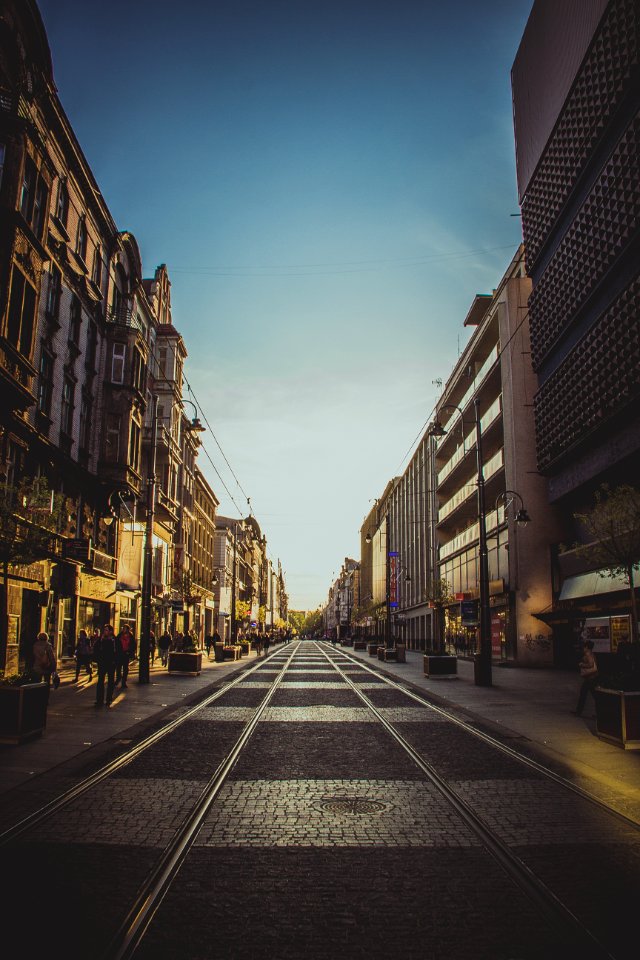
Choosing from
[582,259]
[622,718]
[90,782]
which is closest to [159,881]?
[90,782]

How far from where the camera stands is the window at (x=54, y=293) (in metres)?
26.1

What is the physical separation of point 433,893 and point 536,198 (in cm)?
3725

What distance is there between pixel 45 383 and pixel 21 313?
15.2 ft

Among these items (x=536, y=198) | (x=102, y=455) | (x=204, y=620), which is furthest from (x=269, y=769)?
(x=204, y=620)

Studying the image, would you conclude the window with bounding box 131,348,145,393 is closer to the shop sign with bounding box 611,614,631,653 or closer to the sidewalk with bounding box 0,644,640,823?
the sidewalk with bounding box 0,644,640,823

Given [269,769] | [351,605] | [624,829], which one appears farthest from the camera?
[351,605]

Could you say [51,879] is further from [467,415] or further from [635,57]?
[467,415]

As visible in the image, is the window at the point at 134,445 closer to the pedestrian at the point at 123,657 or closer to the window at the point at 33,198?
the window at the point at 33,198

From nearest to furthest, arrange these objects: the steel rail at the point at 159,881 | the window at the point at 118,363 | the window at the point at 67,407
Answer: the steel rail at the point at 159,881, the window at the point at 67,407, the window at the point at 118,363

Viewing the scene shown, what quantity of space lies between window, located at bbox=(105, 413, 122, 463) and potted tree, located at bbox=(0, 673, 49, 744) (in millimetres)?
21729

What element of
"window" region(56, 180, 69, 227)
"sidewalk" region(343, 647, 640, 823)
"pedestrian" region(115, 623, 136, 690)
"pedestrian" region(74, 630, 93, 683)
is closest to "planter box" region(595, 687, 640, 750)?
"sidewalk" region(343, 647, 640, 823)

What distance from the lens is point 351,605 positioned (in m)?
161

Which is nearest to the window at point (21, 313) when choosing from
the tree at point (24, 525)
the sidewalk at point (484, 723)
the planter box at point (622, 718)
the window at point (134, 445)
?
the tree at point (24, 525)

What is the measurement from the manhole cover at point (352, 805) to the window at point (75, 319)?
80.8 feet
